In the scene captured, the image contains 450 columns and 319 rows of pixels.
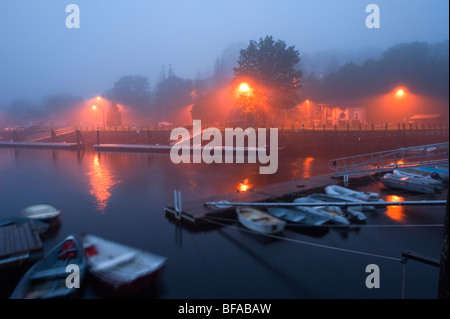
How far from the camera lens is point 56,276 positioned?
6.68 metres

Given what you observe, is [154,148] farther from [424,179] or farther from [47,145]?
[424,179]

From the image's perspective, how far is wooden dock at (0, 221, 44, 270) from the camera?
23.9 ft

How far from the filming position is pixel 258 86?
113 ft

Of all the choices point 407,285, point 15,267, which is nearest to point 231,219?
point 407,285

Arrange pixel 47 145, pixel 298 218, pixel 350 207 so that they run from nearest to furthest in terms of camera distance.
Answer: pixel 298 218 → pixel 350 207 → pixel 47 145

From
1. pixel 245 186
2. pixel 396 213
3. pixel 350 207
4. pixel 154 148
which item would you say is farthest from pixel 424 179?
pixel 154 148

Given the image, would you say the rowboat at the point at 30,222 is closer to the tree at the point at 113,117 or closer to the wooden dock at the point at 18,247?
the wooden dock at the point at 18,247

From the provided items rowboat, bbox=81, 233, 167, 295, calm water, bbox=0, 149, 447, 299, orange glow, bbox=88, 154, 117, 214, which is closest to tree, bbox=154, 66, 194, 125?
orange glow, bbox=88, 154, 117, 214

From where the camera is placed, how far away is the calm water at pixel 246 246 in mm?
7133

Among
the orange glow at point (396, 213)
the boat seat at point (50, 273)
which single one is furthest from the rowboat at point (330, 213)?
the boat seat at point (50, 273)

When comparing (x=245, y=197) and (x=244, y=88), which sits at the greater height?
(x=244, y=88)

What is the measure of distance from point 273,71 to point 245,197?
2485cm

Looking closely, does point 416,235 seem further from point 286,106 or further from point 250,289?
point 286,106

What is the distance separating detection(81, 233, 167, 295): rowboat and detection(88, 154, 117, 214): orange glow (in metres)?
5.90
